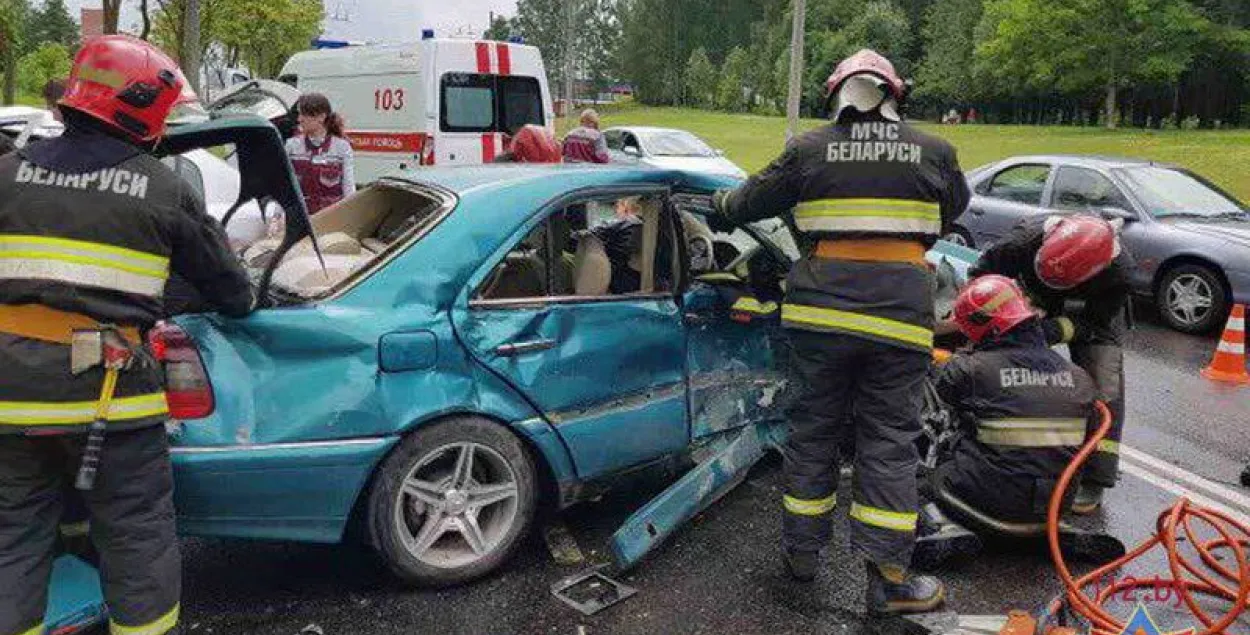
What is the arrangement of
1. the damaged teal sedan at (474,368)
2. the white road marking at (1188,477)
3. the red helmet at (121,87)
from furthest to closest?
the white road marking at (1188,477) < the damaged teal sedan at (474,368) < the red helmet at (121,87)

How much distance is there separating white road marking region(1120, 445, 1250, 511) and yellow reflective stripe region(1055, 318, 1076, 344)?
1110 millimetres

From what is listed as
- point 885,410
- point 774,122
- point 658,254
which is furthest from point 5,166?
point 774,122

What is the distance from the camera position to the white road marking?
15.0ft

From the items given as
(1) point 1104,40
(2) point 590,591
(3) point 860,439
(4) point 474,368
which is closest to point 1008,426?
(3) point 860,439

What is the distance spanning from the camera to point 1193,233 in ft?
26.7

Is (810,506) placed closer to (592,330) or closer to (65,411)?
(592,330)

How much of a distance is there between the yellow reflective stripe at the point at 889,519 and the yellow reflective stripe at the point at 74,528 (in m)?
2.43

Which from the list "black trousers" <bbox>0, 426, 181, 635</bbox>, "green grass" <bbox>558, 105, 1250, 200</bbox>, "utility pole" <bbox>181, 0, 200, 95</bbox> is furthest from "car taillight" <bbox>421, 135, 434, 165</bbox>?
"green grass" <bbox>558, 105, 1250, 200</bbox>

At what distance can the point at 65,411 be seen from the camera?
2.41 metres

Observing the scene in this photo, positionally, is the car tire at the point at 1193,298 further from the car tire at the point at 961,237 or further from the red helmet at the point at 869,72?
Answer: the red helmet at the point at 869,72

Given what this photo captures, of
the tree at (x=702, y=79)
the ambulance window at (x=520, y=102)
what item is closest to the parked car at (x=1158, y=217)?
the ambulance window at (x=520, y=102)

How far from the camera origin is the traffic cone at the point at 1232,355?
22.0 feet

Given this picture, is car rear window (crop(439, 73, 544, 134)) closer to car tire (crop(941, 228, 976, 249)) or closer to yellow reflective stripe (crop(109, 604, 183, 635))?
car tire (crop(941, 228, 976, 249))

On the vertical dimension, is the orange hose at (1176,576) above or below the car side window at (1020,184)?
below
